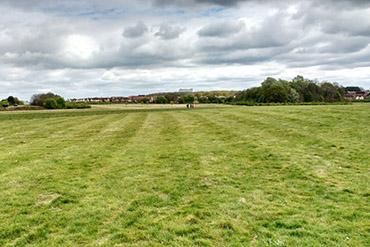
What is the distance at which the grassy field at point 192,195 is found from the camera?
5.67 meters

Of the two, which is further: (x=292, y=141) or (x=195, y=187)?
(x=292, y=141)

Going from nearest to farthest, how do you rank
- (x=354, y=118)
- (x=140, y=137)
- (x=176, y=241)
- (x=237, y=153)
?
(x=176, y=241) < (x=237, y=153) < (x=140, y=137) < (x=354, y=118)

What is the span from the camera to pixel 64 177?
9.67 meters

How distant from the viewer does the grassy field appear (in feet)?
18.6

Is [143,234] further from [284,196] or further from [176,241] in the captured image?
[284,196]

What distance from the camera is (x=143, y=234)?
5.71 meters

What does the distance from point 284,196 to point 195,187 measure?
199 cm

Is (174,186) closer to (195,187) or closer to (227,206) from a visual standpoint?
(195,187)

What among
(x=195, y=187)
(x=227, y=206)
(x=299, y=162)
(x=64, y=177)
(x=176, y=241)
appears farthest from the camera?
(x=299, y=162)

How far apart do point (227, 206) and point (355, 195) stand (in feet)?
8.79

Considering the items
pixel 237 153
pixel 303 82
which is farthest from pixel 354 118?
pixel 303 82

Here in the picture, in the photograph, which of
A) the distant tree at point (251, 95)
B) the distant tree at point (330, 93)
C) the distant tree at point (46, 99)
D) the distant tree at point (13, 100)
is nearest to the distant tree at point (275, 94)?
the distant tree at point (251, 95)

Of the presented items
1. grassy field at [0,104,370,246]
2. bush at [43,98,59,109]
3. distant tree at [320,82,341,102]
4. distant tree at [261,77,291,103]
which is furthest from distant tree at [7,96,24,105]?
grassy field at [0,104,370,246]

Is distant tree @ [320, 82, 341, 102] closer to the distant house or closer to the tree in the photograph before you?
the distant house
